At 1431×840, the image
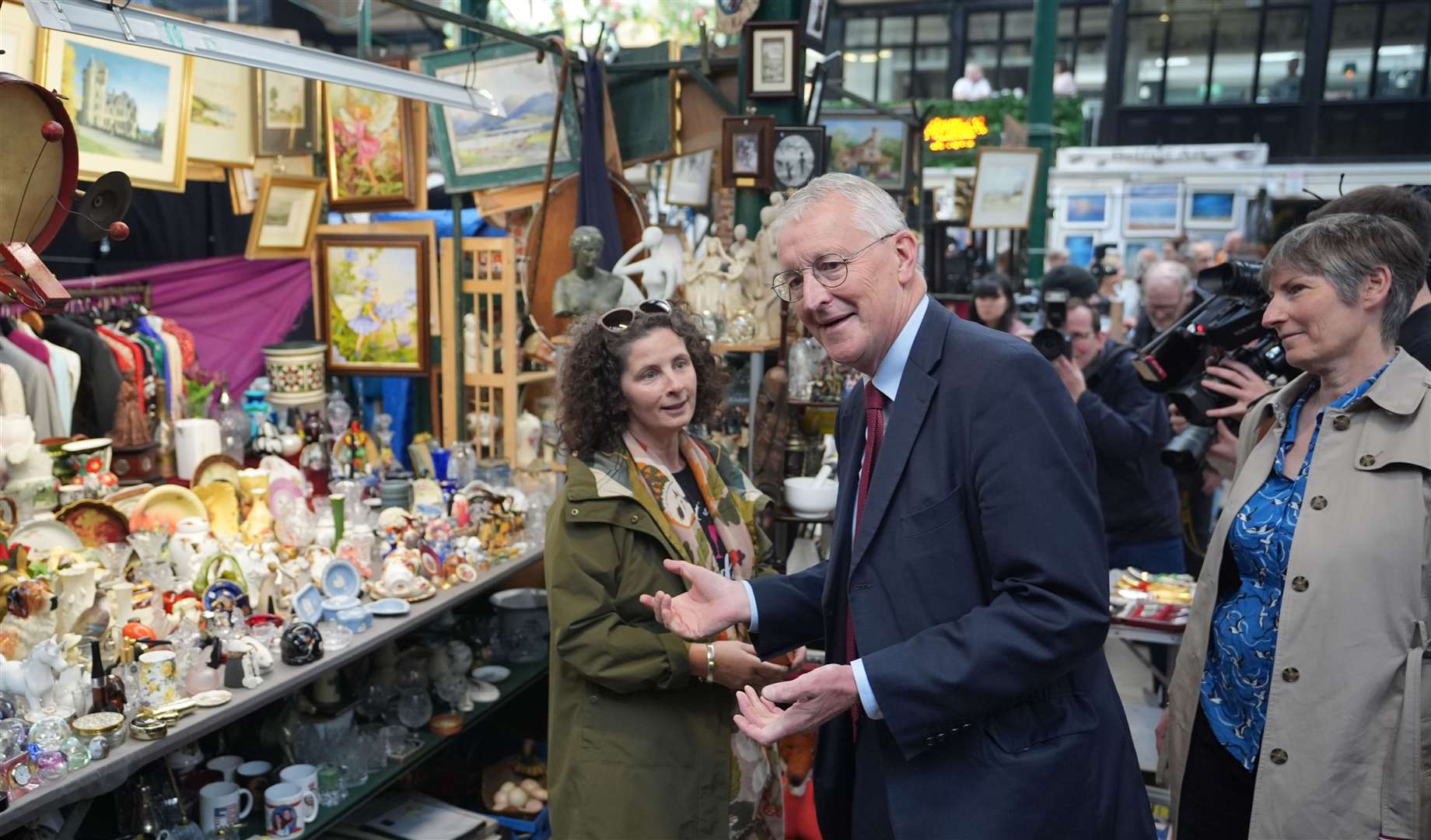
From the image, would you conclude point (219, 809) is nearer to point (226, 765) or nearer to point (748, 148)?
point (226, 765)

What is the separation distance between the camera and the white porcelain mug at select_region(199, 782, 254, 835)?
2.65 meters

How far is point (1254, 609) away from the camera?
1990 mm

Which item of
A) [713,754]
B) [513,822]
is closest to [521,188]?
[513,822]

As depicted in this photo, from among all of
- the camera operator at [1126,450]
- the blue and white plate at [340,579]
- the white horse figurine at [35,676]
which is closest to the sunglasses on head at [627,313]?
the blue and white plate at [340,579]

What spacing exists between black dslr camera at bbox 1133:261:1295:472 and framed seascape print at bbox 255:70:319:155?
3.51 m

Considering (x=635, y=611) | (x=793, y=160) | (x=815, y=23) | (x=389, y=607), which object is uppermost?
(x=815, y=23)

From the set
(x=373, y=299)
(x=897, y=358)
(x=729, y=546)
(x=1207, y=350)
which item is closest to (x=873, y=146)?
(x=373, y=299)

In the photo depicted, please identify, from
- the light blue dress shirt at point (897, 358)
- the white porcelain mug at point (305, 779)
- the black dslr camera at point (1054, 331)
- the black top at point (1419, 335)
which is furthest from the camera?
the black dslr camera at point (1054, 331)

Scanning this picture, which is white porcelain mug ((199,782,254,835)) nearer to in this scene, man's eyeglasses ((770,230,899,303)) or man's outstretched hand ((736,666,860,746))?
man's outstretched hand ((736,666,860,746))

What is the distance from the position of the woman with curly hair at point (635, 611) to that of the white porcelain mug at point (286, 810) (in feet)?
2.61

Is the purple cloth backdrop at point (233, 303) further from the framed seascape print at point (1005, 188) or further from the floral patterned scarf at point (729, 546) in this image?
the framed seascape print at point (1005, 188)

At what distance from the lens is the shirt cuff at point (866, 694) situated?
4.80ft

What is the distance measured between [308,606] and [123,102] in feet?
6.79

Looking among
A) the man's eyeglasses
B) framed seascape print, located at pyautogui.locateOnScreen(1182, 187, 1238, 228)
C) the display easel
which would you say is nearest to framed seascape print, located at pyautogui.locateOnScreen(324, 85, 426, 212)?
the display easel
